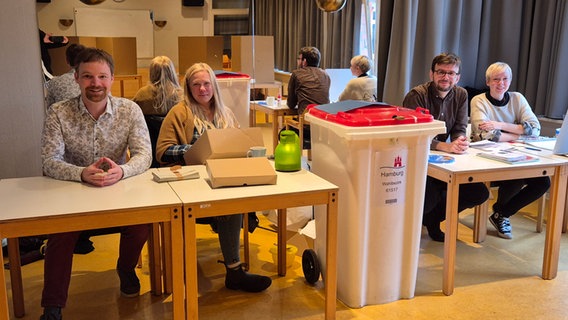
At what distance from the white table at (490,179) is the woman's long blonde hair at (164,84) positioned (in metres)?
1.70

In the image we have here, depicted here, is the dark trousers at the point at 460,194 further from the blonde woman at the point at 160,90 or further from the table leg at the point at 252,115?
the table leg at the point at 252,115

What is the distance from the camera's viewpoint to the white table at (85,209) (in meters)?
1.84

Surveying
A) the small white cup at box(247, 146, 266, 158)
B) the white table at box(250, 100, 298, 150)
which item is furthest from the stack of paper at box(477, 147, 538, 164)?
the white table at box(250, 100, 298, 150)

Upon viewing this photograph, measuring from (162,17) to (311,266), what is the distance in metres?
2.07

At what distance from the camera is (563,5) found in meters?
4.25

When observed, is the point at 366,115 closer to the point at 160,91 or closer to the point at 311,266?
the point at 311,266

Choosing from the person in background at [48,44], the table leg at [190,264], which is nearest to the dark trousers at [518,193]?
the table leg at [190,264]

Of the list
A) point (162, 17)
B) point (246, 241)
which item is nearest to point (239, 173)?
point (246, 241)

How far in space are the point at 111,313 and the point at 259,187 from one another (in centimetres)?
94

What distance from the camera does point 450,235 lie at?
2.62 m

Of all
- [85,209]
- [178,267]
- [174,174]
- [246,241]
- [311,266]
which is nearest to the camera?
[85,209]

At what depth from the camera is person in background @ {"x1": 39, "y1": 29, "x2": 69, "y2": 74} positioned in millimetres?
3395

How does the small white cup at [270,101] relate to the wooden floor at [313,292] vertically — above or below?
above

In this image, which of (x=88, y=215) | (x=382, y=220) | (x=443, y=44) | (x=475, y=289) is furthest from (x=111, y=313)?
(x=443, y=44)
